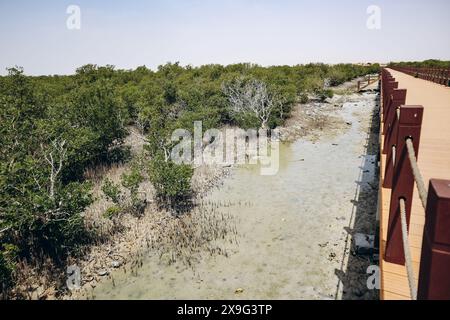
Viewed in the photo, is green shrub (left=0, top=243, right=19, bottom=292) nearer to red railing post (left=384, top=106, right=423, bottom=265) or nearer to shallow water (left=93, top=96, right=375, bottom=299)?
shallow water (left=93, top=96, right=375, bottom=299)

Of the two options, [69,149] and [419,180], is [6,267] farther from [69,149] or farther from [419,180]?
[419,180]

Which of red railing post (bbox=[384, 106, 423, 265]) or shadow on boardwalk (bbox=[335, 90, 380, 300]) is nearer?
red railing post (bbox=[384, 106, 423, 265])

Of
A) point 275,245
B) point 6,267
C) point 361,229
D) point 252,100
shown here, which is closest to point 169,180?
point 275,245

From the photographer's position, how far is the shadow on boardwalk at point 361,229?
256 inches

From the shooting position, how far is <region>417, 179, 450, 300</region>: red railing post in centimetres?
125

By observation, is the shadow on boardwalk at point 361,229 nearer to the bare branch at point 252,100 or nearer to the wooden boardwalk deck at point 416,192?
the wooden boardwalk deck at point 416,192

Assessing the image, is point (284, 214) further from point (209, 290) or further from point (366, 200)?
point (209, 290)

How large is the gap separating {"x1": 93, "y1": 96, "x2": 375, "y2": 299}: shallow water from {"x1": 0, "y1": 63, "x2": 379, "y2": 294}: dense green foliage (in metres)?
1.74

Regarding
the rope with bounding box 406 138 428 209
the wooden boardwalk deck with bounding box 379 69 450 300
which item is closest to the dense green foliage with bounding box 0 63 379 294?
Result: the wooden boardwalk deck with bounding box 379 69 450 300

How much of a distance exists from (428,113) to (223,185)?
6.91m

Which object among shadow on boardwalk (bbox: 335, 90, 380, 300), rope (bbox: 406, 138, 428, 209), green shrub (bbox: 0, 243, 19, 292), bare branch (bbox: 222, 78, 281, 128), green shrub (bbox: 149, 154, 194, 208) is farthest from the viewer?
bare branch (bbox: 222, 78, 281, 128)

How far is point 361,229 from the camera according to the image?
341 inches

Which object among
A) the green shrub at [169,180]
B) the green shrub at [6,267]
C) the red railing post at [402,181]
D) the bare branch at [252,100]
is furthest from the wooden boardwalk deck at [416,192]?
the bare branch at [252,100]

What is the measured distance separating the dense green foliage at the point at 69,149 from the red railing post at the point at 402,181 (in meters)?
6.50
